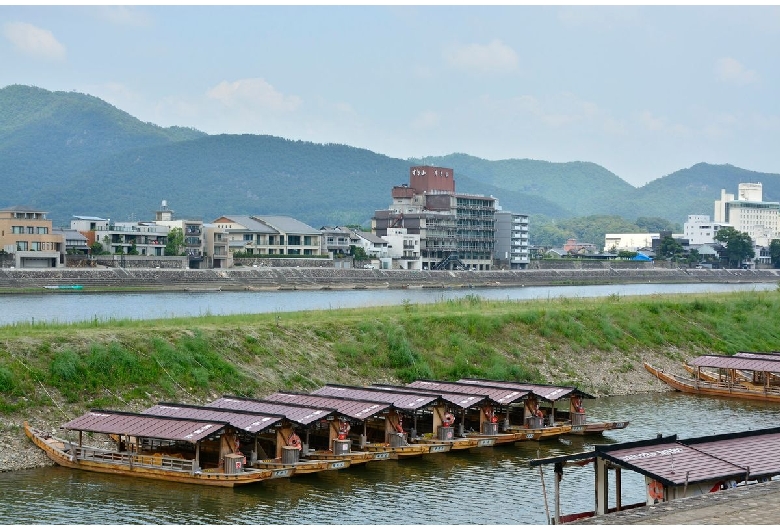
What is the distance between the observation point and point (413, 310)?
5022 centimetres

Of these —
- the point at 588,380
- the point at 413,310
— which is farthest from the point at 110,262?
the point at 588,380

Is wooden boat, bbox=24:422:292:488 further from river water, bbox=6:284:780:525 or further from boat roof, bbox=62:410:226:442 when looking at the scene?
boat roof, bbox=62:410:226:442

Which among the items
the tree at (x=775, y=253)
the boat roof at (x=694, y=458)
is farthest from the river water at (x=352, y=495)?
the tree at (x=775, y=253)

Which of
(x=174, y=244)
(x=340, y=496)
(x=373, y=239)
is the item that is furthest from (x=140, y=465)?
(x=373, y=239)

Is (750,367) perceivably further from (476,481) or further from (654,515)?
(654,515)

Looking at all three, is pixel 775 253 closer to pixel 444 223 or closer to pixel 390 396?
pixel 444 223

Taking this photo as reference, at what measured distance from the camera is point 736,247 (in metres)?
170

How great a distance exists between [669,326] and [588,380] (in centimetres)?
1098

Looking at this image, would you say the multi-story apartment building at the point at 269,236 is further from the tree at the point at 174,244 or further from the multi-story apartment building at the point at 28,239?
the multi-story apartment building at the point at 28,239

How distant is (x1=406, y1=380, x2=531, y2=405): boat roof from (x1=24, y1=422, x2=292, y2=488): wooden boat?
835cm

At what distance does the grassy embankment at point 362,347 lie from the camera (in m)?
32.5

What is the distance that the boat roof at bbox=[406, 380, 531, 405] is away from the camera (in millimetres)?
32656

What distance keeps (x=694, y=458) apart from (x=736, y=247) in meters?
156

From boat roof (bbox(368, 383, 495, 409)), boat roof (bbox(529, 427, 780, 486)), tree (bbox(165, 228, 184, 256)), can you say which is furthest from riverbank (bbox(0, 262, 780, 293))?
boat roof (bbox(529, 427, 780, 486))
